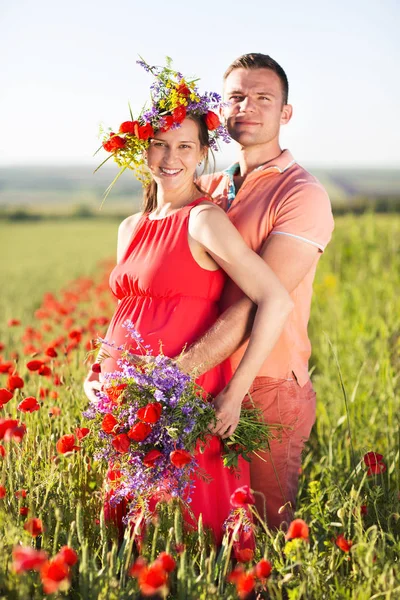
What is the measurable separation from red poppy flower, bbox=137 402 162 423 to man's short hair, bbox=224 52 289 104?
65.9 inches

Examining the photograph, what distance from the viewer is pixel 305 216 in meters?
2.91

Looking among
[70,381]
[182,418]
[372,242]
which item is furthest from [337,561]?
[372,242]

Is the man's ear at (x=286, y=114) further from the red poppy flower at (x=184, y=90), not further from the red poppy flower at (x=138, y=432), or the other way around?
the red poppy flower at (x=138, y=432)

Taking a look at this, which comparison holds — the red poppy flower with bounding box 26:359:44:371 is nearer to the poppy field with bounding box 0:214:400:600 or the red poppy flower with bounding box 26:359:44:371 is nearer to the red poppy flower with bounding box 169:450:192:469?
the poppy field with bounding box 0:214:400:600

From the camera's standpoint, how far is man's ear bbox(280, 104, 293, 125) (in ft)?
10.9

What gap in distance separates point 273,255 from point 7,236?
32.0 m

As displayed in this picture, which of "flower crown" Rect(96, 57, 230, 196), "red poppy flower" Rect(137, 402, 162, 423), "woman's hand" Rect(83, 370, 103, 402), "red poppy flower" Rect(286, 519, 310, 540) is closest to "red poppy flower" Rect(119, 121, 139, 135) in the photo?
"flower crown" Rect(96, 57, 230, 196)

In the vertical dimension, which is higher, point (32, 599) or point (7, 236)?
point (32, 599)

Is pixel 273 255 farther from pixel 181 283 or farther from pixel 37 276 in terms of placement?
pixel 37 276

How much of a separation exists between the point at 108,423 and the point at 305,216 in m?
1.17

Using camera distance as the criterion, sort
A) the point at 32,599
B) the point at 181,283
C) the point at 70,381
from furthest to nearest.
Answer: the point at 70,381
the point at 181,283
the point at 32,599

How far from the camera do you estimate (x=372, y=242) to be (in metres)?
9.79

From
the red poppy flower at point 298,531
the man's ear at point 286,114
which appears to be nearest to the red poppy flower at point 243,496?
the red poppy flower at point 298,531

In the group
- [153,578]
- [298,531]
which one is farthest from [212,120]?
[153,578]
